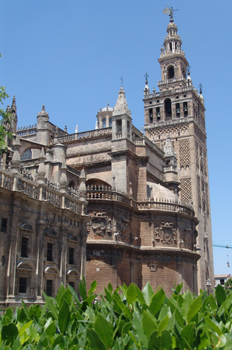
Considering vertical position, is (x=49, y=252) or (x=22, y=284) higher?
(x=49, y=252)

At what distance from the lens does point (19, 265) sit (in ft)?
68.0

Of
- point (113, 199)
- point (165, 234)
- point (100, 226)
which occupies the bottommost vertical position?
point (165, 234)

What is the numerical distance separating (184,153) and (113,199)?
24.8 metres

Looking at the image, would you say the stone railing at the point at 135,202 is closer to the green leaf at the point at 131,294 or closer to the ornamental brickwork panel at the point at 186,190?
the ornamental brickwork panel at the point at 186,190

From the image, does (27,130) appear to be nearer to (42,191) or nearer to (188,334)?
(42,191)

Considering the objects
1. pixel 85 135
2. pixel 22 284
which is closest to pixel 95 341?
pixel 22 284

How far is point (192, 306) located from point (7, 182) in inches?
684

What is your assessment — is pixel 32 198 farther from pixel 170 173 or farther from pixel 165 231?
pixel 170 173

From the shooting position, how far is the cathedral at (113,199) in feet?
71.4

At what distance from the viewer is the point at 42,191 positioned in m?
23.2

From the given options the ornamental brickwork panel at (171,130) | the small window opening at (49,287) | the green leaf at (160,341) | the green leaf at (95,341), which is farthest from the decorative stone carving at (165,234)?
the green leaf at (160,341)

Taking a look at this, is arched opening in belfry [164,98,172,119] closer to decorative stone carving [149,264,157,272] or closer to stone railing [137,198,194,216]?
stone railing [137,198,194,216]

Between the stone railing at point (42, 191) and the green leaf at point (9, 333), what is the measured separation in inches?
648

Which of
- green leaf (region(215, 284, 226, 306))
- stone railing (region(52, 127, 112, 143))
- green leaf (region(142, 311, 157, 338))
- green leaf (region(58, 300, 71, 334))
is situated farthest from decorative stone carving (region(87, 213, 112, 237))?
green leaf (region(142, 311, 157, 338))
